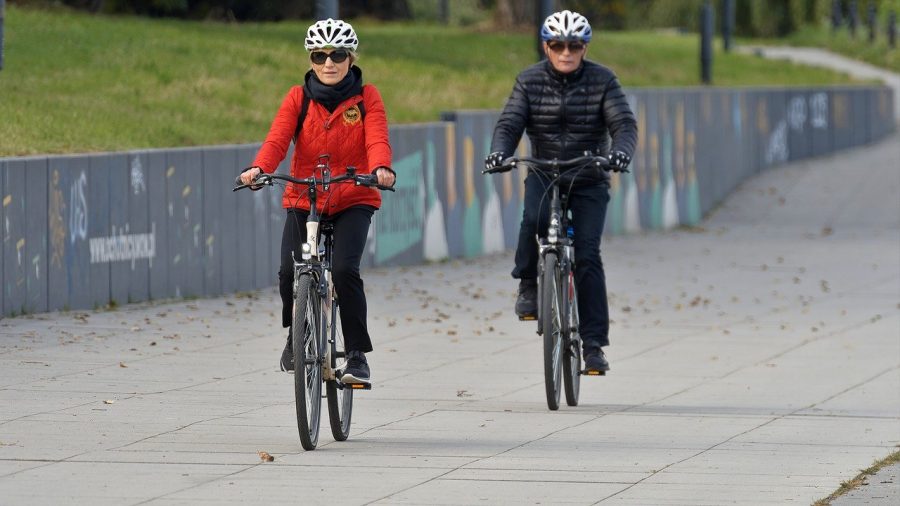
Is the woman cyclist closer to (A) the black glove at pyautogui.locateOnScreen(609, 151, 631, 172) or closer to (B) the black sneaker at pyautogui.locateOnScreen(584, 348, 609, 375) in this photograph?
(A) the black glove at pyautogui.locateOnScreen(609, 151, 631, 172)

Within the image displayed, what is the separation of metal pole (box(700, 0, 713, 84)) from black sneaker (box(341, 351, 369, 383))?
22.3 m

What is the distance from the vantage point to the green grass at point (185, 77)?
15.4 metres

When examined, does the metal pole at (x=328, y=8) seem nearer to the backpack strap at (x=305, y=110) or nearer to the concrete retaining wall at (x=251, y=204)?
the concrete retaining wall at (x=251, y=204)

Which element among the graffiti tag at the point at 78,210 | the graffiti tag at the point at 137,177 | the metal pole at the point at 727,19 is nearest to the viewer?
the graffiti tag at the point at 78,210

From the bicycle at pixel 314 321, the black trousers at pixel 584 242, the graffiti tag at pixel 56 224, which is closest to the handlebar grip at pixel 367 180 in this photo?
the bicycle at pixel 314 321

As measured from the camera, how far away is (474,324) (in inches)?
531

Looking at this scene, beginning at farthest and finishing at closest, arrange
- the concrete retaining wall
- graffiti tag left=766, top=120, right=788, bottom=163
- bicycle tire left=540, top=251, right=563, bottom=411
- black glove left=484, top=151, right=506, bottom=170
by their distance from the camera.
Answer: graffiti tag left=766, top=120, right=788, bottom=163 → the concrete retaining wall → black glove left=484, top=151, right=506, bottom=170 → bicycle tire left=540, top=251, right=563, bottom=411

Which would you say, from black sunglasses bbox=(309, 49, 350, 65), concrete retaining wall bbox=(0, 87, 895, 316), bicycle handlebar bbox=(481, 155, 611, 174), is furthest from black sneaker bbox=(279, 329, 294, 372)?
concrete retaining wall bbox=(0, 87, 895, 316)

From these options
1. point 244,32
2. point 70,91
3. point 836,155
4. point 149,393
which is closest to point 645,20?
point 836,155

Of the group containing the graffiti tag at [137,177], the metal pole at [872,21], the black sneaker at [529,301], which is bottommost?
the black sneaker at [529,301]

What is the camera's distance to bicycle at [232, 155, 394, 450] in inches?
298

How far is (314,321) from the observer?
7758mm

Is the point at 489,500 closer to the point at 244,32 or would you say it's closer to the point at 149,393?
the point at 149,393

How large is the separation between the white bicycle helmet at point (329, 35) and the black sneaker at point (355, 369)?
1270 millimetres
